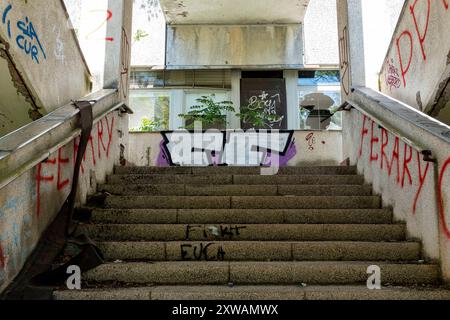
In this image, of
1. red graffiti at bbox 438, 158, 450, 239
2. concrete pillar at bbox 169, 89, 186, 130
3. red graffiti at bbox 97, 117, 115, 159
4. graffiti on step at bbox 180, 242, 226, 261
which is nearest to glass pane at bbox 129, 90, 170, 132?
concrete pillar at bbox 169, 89, 186, 130

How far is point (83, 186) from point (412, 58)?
15.6ft

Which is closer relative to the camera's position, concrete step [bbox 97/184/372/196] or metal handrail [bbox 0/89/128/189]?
metal handrail [bbox 0/89/128/189]

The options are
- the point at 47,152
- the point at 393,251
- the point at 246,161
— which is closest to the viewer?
the point at 47,152

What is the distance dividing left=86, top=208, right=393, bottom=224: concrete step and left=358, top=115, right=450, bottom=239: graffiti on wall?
23.5 inches

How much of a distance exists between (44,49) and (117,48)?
2021 millimetres

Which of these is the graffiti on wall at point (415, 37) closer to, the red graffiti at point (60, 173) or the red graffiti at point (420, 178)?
the red graffiti at point (420, 178)

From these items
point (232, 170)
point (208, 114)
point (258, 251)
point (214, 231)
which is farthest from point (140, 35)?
point (258, 251)

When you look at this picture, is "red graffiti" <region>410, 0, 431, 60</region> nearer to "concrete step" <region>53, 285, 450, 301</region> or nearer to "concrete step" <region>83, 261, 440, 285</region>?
"concrete step" <region>83, 261, 440, 285</region>

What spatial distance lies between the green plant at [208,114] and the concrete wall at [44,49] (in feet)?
19.9

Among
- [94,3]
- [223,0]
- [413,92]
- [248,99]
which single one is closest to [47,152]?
[94,3]

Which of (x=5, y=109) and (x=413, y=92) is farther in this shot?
(x=413, y=92)

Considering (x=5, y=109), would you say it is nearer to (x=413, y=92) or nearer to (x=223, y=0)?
(x=413, y=92)

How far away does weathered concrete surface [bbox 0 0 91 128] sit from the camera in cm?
422

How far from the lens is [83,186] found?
5.11 metres
